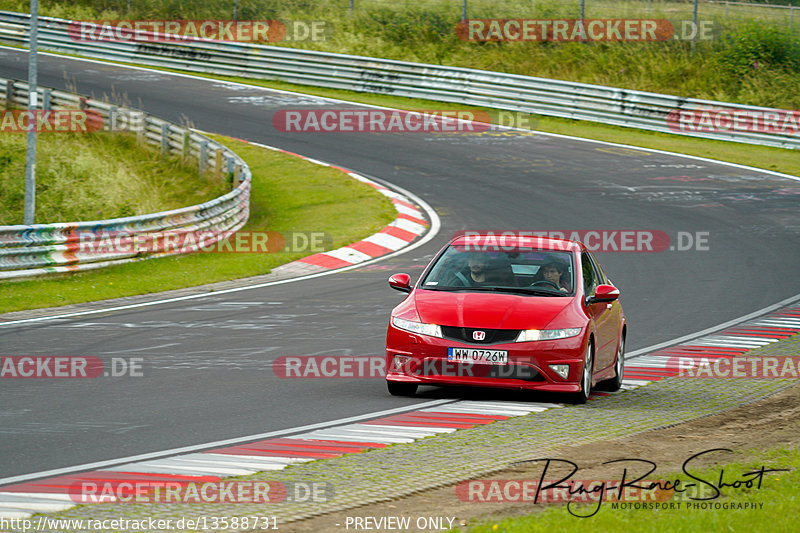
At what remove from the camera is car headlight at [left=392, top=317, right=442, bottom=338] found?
1000cm

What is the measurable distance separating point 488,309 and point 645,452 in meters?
2.41

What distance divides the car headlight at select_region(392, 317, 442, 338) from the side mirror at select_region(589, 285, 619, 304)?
5.32 feet

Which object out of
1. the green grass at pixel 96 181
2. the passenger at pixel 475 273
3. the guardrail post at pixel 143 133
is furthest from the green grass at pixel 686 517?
the guardrail post at pixel 143 133

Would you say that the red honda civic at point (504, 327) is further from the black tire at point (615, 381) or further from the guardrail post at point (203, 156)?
the guardrail post at point (203, 156)

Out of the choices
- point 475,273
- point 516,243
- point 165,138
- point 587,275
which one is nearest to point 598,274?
point 587,275

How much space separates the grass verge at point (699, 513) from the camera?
19.6 ft

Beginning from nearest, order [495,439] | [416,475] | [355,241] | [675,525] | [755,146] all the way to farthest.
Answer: [675,525], [416,475], [495,439], [355,241], [755,146]

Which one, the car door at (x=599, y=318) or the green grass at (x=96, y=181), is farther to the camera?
the green grass at (x=96, y=181)

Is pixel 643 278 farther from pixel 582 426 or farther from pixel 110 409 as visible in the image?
pixel 110 409

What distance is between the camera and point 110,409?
9.49m

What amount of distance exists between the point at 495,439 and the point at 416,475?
51.4 inches

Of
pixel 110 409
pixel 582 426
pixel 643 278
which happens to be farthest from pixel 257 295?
pixel 582 426

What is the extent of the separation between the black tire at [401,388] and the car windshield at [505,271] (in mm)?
1017

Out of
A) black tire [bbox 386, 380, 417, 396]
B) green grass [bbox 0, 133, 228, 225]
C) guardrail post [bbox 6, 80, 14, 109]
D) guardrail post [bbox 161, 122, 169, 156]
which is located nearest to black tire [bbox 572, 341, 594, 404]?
black tire [bbox 386, 380, 417, 396]
